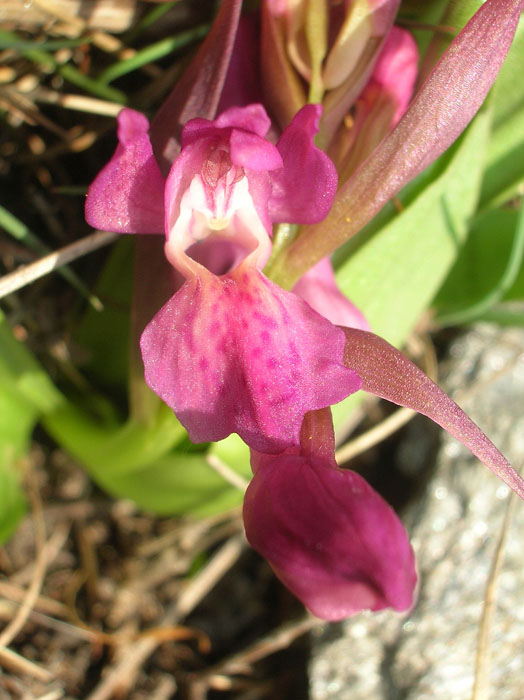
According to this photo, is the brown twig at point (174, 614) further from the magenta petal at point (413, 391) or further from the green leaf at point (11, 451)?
the magenta petal at point (413, 391)

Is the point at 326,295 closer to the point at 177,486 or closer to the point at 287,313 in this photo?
the point at 287,313

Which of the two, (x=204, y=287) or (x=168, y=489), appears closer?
(x=204, y=287)

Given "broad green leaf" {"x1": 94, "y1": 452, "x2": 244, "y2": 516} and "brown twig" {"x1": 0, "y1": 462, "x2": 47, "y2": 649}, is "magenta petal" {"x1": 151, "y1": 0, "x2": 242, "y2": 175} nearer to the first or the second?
"broad green leaf" {"x1": 94, "y1": 452, "x2": 244, "y2": 516}

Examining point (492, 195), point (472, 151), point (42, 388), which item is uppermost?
point (472, 151)

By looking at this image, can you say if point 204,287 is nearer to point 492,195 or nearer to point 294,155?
point 294,155

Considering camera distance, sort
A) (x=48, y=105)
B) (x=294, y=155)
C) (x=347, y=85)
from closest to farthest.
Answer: (x=294, y=155)
(x=347, y=85)
(x=48, y=105)

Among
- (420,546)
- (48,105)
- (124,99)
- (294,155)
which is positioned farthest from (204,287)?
(420,546)

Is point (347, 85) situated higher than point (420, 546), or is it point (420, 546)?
point (347, 85)

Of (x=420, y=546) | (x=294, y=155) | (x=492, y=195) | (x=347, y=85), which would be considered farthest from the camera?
(x=420, y=546)
